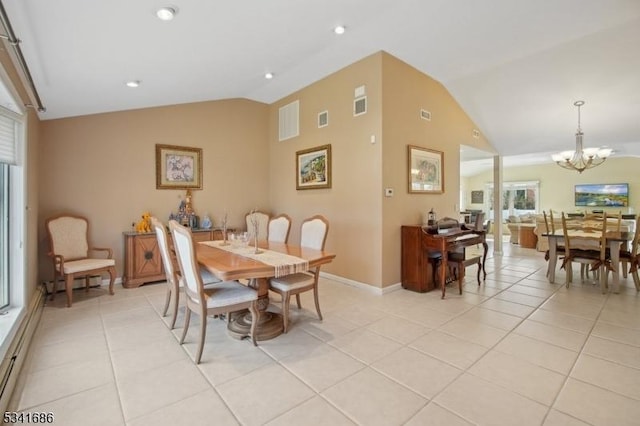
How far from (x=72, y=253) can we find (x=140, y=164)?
1497 millimetres

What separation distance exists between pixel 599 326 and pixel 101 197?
19.9ft

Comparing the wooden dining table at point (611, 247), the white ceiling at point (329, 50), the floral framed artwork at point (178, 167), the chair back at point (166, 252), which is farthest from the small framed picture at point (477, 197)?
the chair back at point (166, 252)

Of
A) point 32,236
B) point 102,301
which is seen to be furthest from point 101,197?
point 102,301

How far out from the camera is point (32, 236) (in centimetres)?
344

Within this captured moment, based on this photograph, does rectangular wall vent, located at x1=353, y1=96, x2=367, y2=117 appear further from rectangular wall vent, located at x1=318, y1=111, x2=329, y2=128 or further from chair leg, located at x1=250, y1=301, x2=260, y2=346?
chair leg, located at x1=250, y1=301, x2=260, y2=346

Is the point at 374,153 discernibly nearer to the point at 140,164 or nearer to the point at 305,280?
the point at 305,280

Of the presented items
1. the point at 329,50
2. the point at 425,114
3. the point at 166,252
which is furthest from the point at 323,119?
the point at 166,252

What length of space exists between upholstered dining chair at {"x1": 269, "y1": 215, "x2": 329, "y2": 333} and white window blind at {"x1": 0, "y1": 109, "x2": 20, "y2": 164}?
8.41ft

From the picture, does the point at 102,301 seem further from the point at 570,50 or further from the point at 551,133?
the point at 551,133

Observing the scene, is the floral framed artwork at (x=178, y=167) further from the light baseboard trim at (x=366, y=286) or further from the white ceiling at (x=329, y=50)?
the light baseboard trim at (x=366, y=286)

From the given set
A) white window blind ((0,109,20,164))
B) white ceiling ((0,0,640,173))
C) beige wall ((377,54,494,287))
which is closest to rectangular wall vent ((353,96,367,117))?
beige wall ((377,54,494,287))

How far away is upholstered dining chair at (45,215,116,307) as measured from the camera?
3.64 meters

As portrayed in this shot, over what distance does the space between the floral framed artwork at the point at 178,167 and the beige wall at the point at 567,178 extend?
36.1ft

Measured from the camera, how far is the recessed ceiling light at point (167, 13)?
218cm
